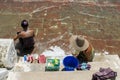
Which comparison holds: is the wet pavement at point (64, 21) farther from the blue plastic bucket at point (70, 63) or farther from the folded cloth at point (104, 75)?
the folded cloth at point (104, 75)

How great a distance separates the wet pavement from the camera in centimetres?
809

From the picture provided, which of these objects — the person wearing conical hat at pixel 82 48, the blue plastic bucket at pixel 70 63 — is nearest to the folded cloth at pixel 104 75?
the blue plastic bucket at pixel 70 63

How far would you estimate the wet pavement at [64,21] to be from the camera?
318 inches

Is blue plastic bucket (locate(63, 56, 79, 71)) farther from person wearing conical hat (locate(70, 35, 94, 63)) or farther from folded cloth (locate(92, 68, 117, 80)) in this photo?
folded cloth (locate(92, 68, 117, 80))

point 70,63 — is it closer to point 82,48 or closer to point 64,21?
point 82,48

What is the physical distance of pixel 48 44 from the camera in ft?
25.9

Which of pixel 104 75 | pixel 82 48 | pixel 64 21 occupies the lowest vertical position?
pixel 104 75

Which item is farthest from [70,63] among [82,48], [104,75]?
[104,75]

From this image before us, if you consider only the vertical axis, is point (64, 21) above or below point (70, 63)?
above

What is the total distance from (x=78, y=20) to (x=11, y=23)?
2060 millimetres

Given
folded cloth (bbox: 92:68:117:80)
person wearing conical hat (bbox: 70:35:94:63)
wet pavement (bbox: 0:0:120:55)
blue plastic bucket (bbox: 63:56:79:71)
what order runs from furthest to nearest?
wet pavement (bbox: 0:0:120:55)
person wearing conical hat (bbox: 70:35:94:63)
blue plastic bucket (bbox: 63:56:79:71)
folded cloth (bbox: 92:68:117:80)

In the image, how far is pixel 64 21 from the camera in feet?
29.7

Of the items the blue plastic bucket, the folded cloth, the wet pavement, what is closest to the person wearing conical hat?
the blue plastic bucket

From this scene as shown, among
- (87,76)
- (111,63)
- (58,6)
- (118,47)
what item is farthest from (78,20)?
(87,76)
